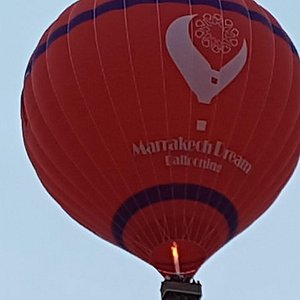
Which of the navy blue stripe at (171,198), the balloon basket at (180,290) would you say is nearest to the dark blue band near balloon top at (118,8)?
the navy blue stripe at (171,198)

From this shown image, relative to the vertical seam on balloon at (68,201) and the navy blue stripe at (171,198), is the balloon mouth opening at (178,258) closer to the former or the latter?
the navy blue stripe at (171,198)

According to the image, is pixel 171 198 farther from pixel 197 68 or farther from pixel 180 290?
pixel 197 68

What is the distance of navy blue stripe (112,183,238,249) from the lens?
23.9 meters

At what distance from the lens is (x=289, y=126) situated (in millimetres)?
24453

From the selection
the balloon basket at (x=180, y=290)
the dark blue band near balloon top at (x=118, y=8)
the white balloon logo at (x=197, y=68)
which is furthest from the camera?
the dark blue band near balloon top at (x=118, y=8)

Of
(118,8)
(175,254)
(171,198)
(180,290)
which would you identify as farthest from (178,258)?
(118,8)

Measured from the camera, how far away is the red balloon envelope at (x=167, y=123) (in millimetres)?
23891

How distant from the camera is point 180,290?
2377 centimetres

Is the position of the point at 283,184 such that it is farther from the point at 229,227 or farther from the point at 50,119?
the point at 50,119

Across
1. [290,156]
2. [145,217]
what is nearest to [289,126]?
[290,156]

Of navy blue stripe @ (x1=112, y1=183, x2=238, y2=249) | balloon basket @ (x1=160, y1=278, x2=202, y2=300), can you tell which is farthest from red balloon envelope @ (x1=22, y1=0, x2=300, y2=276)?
balloon basket @ (x1=160, y1=278, x2=202, y2=300)

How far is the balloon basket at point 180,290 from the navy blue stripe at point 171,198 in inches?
33.7

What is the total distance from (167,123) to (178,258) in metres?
1.50

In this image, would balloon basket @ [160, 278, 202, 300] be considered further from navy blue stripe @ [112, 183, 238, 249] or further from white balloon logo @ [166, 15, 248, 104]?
white balloon logo @ [166, 15, 248, 104]
